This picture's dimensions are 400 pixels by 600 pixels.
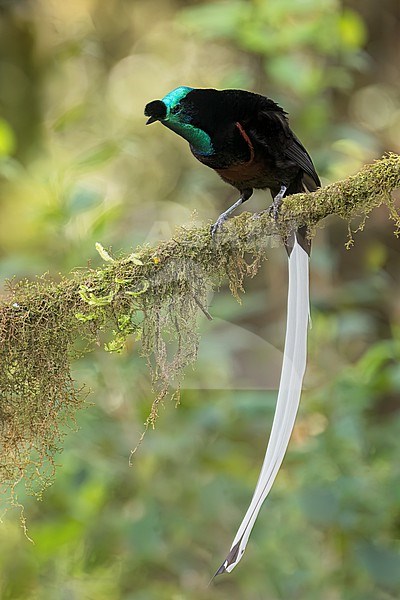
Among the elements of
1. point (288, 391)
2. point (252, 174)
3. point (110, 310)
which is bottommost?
point (288, 391)

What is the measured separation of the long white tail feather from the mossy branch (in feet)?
0.34

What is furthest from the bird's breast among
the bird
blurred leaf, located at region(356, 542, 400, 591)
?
blurred leaf, located at region(356, 542, 400, 591)

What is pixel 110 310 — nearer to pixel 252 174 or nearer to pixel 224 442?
pixel 252 174

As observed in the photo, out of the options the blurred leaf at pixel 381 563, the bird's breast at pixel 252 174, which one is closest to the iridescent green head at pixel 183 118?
the bird's breast at pixel 252 174

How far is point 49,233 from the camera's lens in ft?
8.95

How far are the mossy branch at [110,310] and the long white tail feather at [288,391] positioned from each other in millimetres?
104

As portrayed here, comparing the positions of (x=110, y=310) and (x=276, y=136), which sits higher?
(x=276, y=136)

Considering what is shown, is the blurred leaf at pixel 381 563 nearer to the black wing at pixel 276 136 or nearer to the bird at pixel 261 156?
the bird at pixel 261 156

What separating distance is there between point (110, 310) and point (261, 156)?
60 centimetres

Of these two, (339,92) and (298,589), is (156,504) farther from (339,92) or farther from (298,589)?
(339,92)

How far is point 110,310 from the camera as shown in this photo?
1.80 meters

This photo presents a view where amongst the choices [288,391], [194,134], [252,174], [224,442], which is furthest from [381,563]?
[194,134]

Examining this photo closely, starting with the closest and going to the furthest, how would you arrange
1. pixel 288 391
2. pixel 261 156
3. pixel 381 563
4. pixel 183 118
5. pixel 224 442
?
pixel 288 391
pixel 183 118
pixel 261 156
pixel 381 563
pixel 224 442

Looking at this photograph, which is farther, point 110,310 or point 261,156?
point 261,156
